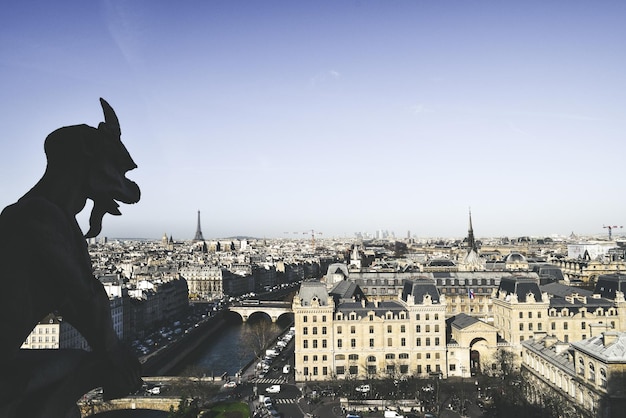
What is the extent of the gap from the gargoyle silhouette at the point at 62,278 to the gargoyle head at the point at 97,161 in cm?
1

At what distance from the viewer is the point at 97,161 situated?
245 inches

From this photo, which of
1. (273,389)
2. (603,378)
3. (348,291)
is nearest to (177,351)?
(348,291)

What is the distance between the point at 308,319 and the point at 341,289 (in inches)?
643

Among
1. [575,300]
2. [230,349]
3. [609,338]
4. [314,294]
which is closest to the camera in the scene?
[609,338]

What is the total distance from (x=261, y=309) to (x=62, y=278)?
98493mm

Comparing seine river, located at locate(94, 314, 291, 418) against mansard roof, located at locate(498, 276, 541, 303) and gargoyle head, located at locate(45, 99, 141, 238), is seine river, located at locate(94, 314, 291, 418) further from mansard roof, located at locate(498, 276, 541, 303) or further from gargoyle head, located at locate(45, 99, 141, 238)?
gargoyle head, located at locate(45, 99, 141, 238)

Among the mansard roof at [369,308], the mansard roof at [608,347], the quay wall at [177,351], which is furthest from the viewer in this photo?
the quay wall at [177,351]

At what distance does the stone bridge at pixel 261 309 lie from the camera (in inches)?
3984

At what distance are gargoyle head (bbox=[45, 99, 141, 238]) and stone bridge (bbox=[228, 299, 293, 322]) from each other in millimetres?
95204

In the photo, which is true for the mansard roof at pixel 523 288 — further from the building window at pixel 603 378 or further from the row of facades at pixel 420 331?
the building window at pixel 603 378

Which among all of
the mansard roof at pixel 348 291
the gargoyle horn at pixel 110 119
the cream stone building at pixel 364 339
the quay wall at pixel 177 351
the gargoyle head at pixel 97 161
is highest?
the gargoyle horn at pixel 110 119

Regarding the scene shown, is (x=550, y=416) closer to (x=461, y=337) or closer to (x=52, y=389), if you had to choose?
(x=461, y=337)

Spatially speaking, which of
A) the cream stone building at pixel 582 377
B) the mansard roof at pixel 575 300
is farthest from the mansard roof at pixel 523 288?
the cream stone building at pixel 582 377

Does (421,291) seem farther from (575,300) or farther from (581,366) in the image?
(581,366)
